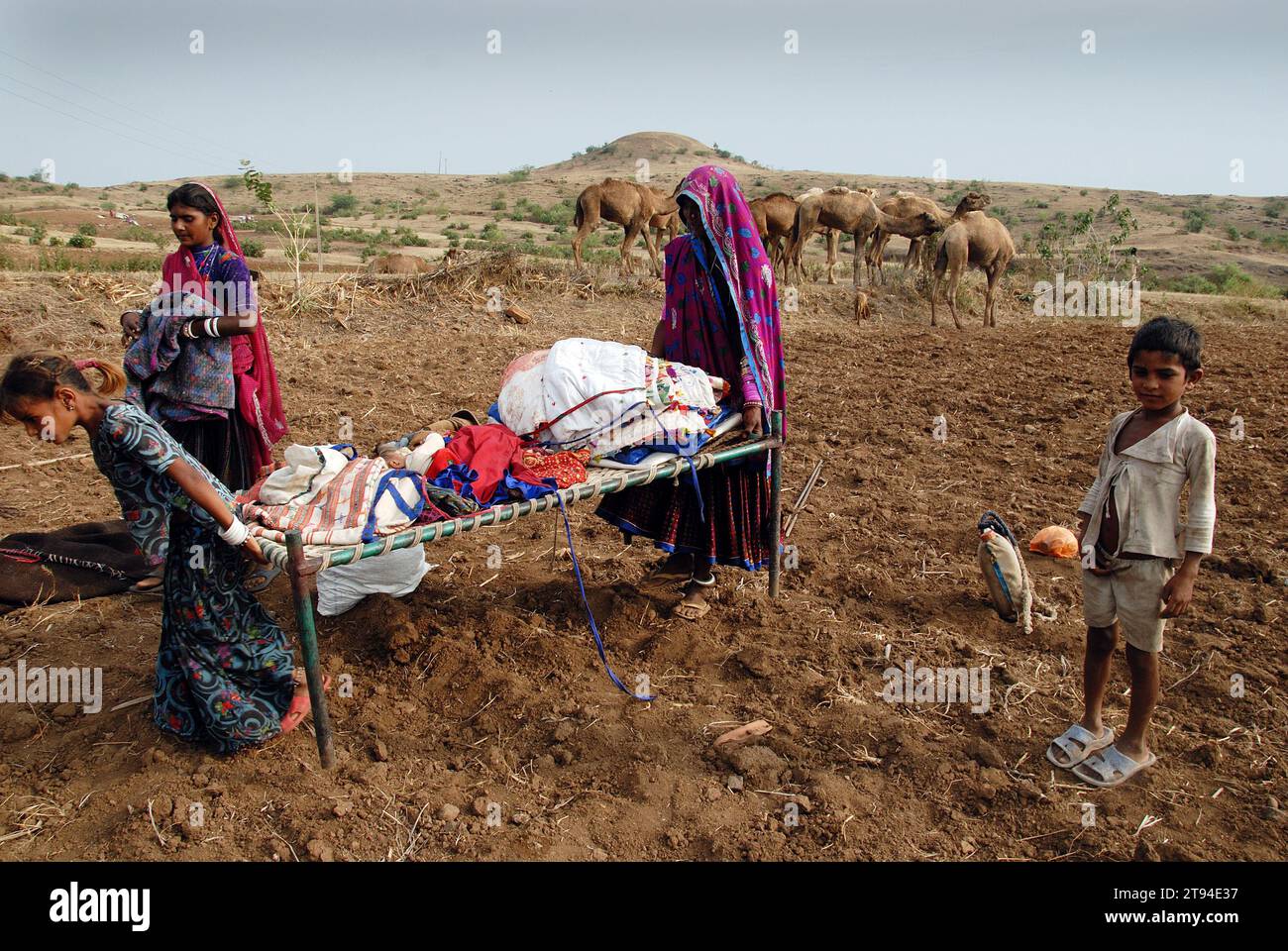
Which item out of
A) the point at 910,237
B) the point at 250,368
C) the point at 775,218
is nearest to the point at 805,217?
the point at 775,218

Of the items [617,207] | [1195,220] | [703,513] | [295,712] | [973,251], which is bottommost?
[295,712]

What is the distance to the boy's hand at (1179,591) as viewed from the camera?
94.8 inches

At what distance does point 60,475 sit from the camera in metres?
5.32

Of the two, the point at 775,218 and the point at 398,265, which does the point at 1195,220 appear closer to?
the point at 775,218

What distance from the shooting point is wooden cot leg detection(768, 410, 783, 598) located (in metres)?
3.67

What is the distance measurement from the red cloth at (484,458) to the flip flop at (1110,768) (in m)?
2.03

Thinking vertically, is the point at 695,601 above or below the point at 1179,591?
below

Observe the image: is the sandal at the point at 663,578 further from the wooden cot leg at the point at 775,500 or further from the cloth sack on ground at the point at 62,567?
the cloth sack on ground at the point at 62,567

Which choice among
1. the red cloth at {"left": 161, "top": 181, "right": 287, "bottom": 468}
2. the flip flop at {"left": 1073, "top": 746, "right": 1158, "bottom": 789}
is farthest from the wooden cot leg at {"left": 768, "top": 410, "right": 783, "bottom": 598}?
the red cloth at {"left": 161, "top": 181, "right": 287, "bottom": 468}

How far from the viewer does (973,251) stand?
11.9 metres

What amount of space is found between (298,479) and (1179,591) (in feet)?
8.89

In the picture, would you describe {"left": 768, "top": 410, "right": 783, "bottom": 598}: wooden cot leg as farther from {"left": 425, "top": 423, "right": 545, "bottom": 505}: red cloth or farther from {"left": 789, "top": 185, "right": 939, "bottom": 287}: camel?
{"left": 789, "top": 185, "right": 939, "bottom": 287}: camel

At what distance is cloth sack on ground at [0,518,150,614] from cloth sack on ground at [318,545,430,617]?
3.21ft

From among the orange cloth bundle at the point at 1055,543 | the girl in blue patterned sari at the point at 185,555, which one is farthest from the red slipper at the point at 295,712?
the orange cloth bundle at the point at 1055,543
